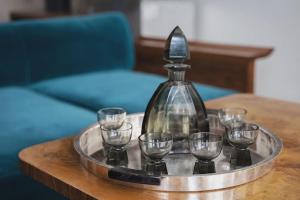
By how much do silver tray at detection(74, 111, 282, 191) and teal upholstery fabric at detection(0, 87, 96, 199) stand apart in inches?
13.2

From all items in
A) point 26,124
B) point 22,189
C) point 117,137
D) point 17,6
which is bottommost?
point 22,189

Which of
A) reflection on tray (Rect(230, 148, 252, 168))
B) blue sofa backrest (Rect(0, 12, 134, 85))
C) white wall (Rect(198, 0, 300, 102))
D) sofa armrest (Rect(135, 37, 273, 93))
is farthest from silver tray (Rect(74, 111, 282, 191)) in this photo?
white wall (Rect(198, 0, 300, 102))

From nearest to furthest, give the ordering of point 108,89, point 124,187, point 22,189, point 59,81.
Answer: point 124,187 < point 22,189 < point 108,89 < point 59,81

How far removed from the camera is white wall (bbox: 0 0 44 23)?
374 cm

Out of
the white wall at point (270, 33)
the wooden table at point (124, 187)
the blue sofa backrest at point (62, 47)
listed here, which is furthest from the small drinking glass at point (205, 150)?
the white wall at point (270, 33)

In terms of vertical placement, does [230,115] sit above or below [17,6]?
below

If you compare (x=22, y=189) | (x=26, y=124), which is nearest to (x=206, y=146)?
(x=22, y=189)

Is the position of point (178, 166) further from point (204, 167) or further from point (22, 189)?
point (22, 189)

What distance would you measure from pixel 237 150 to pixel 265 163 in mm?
133

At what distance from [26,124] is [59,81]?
71 cm

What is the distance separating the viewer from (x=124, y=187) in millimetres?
1009

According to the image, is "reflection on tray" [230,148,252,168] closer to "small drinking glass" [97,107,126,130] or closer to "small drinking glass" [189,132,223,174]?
"small drinking glass" [189,132,223,174]

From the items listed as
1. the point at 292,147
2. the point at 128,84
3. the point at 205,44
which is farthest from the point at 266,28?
the point at 292,147

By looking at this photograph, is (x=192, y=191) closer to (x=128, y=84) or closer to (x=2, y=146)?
(x=2, y=146)
